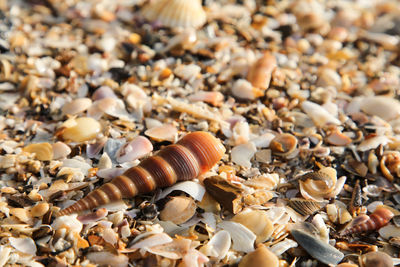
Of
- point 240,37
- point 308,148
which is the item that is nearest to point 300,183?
point 308,148

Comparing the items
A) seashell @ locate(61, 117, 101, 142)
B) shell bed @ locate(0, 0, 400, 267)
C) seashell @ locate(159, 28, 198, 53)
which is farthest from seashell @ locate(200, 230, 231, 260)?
seashell @ locate(159, 28, 198, 53)

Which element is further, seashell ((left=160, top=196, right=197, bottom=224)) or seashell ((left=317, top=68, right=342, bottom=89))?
seashell ((left=317, top=68, right=342, bottom=89))

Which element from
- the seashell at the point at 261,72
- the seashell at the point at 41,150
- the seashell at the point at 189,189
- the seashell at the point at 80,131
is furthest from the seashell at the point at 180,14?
the seashell at the point at 189,189

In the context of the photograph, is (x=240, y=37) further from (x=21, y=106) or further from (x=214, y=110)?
(x=21, y=106)

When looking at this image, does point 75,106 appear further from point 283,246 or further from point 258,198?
point 283,246

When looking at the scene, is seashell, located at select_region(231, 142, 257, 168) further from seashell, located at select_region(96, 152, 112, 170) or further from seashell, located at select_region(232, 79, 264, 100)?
seashell, located at select_region(96, 152, 112, 170)

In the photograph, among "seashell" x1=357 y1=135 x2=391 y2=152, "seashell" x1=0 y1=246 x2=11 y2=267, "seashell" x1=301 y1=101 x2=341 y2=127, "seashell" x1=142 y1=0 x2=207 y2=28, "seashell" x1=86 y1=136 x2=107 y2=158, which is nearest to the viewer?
"seashell" x1=0 y1=246 x2=11 y2=267

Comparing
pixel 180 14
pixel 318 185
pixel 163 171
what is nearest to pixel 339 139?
pixel 318 185

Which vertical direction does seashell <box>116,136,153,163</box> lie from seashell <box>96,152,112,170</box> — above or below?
above
